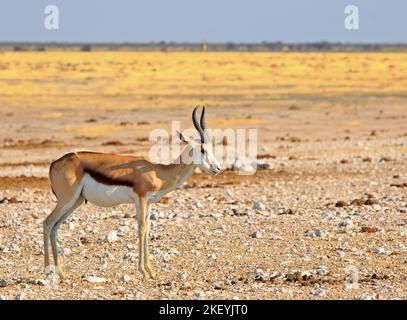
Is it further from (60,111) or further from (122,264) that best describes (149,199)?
Result: (60,111)

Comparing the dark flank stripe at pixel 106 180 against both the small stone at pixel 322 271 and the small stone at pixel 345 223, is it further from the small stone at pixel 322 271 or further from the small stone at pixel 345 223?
the small stone at pixel 345 223

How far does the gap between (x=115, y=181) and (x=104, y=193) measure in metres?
0.18

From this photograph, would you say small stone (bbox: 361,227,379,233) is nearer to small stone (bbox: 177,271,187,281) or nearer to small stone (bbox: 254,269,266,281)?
small stone (bbox: 254,269,266,281)

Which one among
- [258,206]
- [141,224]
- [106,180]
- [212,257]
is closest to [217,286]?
[141,224]

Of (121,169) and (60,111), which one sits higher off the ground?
(121,169)

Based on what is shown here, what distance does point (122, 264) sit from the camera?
1257cm

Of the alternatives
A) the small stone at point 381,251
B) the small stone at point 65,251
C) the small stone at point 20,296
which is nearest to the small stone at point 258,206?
the small stone at point 381,251

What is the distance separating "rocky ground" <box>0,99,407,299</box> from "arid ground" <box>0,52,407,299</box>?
0.02 m

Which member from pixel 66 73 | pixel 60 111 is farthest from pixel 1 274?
pixel 66 73

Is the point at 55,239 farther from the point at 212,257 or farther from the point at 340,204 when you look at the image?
the point at 340,204

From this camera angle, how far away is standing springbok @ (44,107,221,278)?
38.5 ft

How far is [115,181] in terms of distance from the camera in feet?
38.5

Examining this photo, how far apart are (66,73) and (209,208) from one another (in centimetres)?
5468

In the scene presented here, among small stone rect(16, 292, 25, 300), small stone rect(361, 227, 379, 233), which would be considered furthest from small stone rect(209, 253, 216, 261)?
small stone rect(16, 292, 25, 300)
